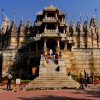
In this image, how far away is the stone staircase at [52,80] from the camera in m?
33.1

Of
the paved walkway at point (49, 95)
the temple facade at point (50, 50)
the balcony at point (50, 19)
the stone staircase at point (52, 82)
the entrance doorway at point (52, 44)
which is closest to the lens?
the paved walkway at point (49, 95)

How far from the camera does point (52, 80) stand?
35031 mm

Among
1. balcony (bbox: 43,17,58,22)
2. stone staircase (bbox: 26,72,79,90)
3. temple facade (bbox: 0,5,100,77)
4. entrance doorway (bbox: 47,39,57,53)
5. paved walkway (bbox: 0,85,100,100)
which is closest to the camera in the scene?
paved walkway (bbox: 0,85,100,100)

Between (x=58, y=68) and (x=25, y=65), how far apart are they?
15525 millimetres

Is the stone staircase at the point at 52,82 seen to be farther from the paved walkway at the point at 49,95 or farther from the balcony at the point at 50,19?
the balcony at the point at 50,19

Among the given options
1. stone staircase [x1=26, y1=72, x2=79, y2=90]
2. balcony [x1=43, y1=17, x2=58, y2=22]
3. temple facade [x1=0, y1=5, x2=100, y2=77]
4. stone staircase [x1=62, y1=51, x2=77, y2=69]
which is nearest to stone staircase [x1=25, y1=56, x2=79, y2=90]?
stone staircase [x1=26, y1=72, x2=79, y2=90]

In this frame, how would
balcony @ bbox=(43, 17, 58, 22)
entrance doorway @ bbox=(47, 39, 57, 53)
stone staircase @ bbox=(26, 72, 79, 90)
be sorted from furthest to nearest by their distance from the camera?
balcony @ bbox=(43, 17, 58, 22) < entrance doorway @ bbox=(47, 39, 57, 53) < stone staircase @ bbox=(26, 72, 79, 90)

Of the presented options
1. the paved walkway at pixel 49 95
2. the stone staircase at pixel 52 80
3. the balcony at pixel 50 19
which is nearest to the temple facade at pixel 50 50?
the balcony at pixel 50 19

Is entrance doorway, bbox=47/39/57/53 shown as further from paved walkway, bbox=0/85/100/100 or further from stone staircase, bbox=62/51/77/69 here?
paved walkway, bbox=0/85/100/100

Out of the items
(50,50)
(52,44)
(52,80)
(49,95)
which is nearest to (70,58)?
(52,44)

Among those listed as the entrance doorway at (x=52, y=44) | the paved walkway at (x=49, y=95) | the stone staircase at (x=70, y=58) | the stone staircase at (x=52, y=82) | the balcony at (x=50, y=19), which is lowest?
the paved walkway at (x=49, y=95)

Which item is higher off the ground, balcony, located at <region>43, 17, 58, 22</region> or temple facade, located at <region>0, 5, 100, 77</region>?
balcony, located at <region>43, 17, 58, 22</region>

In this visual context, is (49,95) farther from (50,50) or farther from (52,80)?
(50,50)

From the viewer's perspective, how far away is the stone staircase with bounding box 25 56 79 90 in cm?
3312
